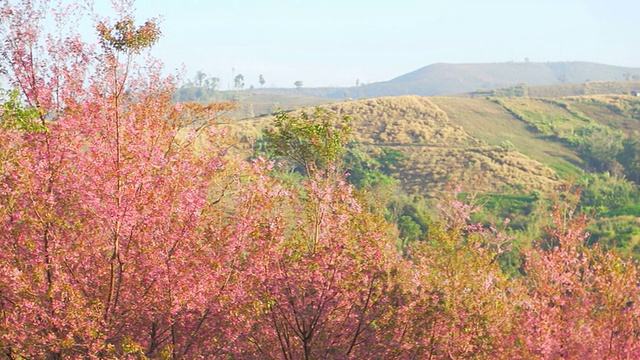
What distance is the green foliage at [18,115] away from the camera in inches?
477

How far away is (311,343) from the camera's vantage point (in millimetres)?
13266

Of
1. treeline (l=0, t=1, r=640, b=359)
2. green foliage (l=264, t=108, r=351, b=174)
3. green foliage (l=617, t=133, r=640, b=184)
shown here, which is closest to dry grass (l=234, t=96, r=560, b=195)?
green foliage (l=617, t=133, r=640, b=184)

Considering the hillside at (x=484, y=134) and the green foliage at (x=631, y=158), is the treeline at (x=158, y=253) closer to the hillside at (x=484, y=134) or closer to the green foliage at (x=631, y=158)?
the hillside at (x=484, y=134)

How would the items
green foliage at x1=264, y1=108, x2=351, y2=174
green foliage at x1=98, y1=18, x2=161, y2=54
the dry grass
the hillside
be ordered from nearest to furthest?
Answer: green foliage at x1=98, y1=18, x2=161, y2=54 → green foliage at x1=264, y1=108, x2=351, y2=174 → the dry grass → the hillside

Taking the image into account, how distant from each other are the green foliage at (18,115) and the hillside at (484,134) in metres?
66.3

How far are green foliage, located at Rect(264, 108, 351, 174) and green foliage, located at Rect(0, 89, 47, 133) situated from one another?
745cm

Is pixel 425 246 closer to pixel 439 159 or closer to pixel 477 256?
pixel 477 256

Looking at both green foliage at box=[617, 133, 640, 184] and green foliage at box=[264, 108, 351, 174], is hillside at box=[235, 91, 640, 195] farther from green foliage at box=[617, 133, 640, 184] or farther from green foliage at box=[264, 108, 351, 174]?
green foliage at box=[264, 108, 351, 174]

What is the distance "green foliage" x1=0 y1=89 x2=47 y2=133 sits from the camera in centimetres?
1211

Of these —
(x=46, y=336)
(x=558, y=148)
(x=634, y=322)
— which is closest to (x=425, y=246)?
(x=634, y=322)

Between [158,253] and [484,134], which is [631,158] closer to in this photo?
[484,134]

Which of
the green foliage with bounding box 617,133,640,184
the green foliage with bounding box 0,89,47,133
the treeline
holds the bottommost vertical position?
the green foliage with bounding box 617,133,640,184

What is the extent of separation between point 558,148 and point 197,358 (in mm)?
97439

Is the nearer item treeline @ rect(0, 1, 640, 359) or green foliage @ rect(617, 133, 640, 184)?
treeline @ rect(0, 1, 640, 359)
